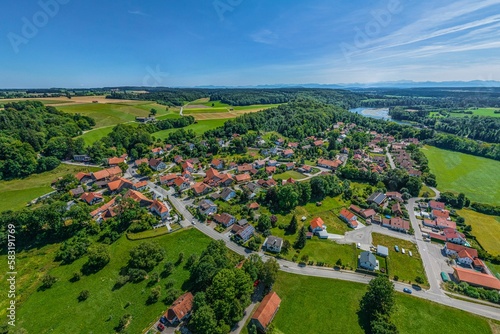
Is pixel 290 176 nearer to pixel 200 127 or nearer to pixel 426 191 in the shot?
pixel 426 191

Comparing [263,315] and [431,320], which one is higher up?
[263,315]

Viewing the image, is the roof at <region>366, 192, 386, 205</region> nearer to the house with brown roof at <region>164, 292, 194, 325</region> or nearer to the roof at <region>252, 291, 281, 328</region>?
the roof at <region>252, 291, 281, 328</region>

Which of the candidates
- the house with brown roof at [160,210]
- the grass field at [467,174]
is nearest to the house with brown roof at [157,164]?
the house with brown roof at [160,210]

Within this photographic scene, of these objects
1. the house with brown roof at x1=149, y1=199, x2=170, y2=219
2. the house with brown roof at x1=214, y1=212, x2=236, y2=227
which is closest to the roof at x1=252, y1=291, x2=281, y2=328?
the house with brown roof at x1=214, y1=212, x2=236, y2=227

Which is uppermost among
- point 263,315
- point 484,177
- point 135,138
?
point 135,138

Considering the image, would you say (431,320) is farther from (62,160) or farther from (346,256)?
(62,160)

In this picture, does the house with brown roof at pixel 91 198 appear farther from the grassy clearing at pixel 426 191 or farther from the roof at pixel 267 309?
the grassy clearing at pixel 426 191

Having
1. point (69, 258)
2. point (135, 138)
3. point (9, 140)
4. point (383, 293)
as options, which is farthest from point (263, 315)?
point (9, 140)

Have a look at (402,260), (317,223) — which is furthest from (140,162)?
(402,260)
